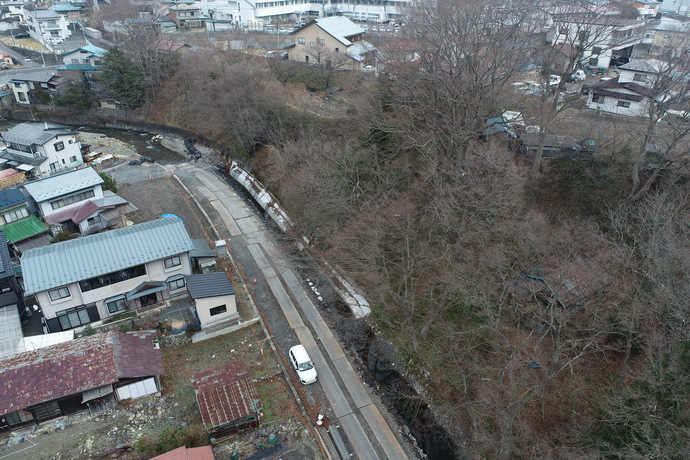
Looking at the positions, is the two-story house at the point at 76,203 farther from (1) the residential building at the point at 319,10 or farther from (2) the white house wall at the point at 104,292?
(1) the residential building at the point at 319,10

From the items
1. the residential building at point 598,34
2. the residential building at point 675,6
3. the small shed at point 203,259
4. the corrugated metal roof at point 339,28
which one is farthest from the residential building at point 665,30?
the small shed at point 203,259

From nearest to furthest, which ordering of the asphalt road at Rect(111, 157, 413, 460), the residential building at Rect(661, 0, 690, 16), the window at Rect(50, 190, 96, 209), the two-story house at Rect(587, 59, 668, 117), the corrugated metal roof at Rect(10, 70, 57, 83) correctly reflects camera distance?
the asphalt road at Rect(111, 157, 413, 460) < the window at Rect(50, 190, 96, 209) < the two-story house at Rect(587, 59, 668, 117) < the corrugated metal roof at Rect(10, 70, 57, 83) < the residential building at Rect(661, 0, 690, 16)

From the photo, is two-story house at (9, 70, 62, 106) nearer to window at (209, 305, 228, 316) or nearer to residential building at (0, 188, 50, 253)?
residential building at (0, 188, 50, 253)

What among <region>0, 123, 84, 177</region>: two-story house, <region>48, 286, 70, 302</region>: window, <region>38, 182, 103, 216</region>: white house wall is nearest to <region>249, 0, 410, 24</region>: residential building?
<region>0, 123, 84, 177</region>: two-story house

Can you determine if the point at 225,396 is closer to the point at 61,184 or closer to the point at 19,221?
the point at 19,221

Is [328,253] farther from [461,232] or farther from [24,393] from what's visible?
[24,393]
